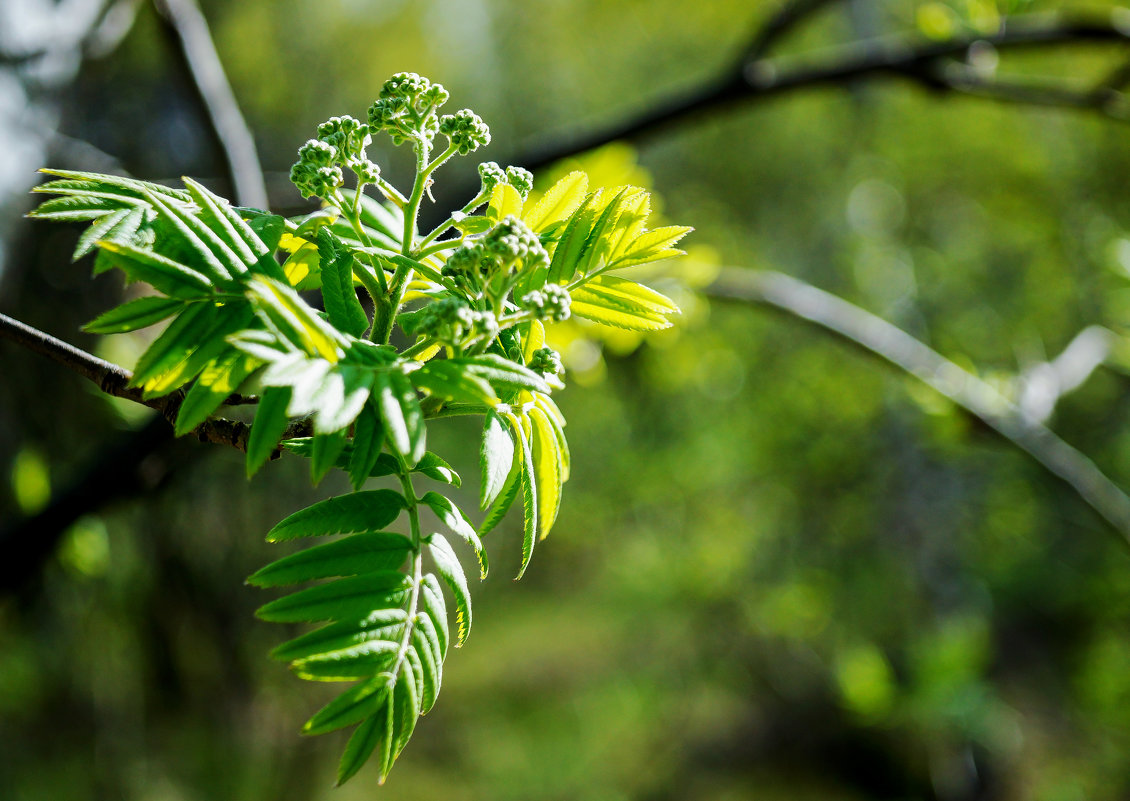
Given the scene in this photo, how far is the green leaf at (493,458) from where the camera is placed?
1.90ft

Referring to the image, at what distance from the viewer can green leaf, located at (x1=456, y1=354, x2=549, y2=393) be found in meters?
0.56

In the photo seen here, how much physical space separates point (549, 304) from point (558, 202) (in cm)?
22

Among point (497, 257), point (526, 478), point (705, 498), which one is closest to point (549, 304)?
point (497, 257)

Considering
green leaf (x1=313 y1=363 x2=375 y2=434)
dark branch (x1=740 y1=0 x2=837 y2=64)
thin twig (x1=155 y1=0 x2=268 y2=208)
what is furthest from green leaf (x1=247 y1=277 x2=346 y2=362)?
dark branch (x1=740 y1=0 x2=837 y2=64)

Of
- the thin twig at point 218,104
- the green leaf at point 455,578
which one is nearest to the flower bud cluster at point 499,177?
the green leaf at point 455,578

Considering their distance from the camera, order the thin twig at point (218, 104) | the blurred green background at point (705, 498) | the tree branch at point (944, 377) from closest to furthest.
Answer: the thin twig at point (218, 104) → the tree branch at point (944, 377) → the blurred green background at point (705, 498)

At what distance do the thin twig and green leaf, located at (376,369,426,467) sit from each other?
4.34 feet

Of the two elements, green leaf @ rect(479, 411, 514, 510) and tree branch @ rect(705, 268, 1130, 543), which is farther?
tree branch @ rect(705, 268, 1130, 543)

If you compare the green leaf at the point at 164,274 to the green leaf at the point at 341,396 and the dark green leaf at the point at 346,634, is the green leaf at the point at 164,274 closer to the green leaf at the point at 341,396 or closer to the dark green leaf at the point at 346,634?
the green leaf at the point at 341,396

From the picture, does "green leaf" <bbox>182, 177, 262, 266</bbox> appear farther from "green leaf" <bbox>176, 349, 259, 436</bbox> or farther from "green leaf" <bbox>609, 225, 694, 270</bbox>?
"green leaf" <bbox>609, 225, 694, 270</bbox>

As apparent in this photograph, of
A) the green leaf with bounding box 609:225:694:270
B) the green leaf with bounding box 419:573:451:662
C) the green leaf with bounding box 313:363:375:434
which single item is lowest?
the green leaf with bounding box 419:573:451:662

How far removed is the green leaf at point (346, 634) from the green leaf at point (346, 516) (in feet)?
0.23

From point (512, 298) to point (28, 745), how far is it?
20.0 feet

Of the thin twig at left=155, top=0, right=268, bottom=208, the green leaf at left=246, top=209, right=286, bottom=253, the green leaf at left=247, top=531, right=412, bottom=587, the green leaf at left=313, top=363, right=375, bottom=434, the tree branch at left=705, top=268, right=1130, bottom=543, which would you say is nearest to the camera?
the green leaf at left=313, top=363, right=375, bottom=434
